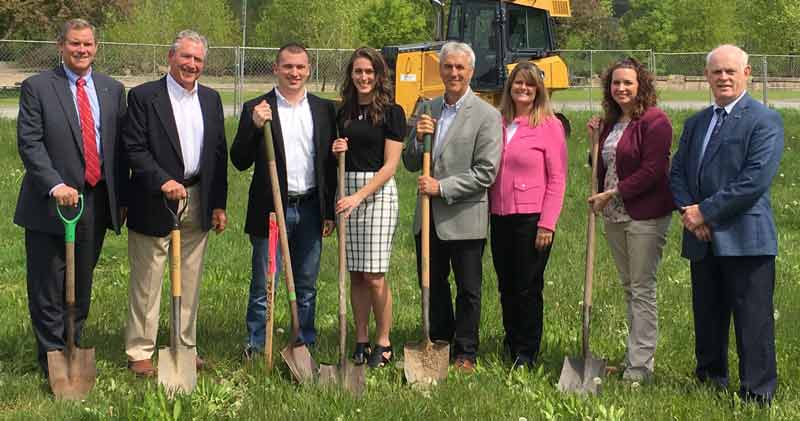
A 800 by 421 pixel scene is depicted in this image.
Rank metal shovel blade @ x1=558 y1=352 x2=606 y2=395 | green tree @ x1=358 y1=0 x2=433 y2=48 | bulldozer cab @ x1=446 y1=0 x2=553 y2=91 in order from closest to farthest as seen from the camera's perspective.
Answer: metal shovel blade @ x1=558 y1=352 x2=606 y2=395, bulldozer cab @ x1=446 y1=0 x2=553 y2=91, green tree @ x1=358 y1=0 x2=433 y2=48

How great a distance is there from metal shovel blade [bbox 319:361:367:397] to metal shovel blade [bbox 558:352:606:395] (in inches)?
45.6

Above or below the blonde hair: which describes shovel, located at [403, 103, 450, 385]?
below

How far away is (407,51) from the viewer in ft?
59.5

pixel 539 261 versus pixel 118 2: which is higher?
pixel 118 2

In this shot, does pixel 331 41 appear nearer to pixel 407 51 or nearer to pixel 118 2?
pixel 118 2

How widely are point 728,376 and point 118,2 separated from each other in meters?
36.7

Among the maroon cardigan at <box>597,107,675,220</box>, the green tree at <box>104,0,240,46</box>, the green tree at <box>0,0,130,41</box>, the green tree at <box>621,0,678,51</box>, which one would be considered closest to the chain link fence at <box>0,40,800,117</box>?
the green tree at <box>0,0,130,41</box>

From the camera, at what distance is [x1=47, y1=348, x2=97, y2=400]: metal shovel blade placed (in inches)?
229

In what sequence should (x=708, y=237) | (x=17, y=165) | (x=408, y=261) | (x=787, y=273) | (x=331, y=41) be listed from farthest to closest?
(x=331, y=41) < (x=17, y=165) < (x=408, y=261) < (x=787, y=273) < (x=708, y=237)

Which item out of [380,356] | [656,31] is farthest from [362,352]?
[656,31]

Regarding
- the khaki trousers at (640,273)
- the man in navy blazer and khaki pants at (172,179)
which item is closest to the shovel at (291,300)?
the man in navy blazer and khaki pants at (172,179)

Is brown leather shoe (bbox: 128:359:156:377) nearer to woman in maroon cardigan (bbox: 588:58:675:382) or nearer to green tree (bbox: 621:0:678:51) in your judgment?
woman in maroon cardigan (bbox: 588:58:675:382)

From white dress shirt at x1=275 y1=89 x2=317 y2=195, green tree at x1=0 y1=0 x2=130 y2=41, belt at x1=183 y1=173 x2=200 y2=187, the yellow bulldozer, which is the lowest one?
belt at x1=183 y1=173 x2=200 y2=187

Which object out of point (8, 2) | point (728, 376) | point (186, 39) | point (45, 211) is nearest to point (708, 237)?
point (728, 376)
